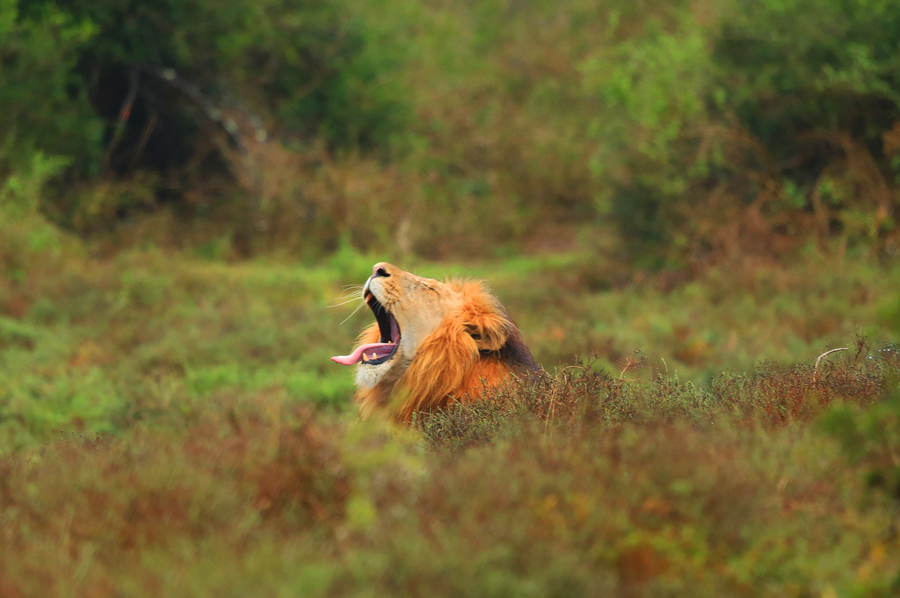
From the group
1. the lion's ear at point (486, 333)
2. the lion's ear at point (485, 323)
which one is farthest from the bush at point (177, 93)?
the lion's ear at point (486, 333)

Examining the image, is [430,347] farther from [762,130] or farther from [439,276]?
[762,130]

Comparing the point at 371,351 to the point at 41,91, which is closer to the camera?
the point at 371,351

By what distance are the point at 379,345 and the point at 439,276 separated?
794 centimetres

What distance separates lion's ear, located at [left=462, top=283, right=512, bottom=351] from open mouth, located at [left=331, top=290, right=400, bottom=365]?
47cm

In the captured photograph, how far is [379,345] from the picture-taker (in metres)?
4.94

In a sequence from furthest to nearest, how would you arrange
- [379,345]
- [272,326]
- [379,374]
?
1. [272,326]
2. [379,345]
3. [379,374]

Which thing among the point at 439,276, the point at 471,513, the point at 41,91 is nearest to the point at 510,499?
the point at 471,513

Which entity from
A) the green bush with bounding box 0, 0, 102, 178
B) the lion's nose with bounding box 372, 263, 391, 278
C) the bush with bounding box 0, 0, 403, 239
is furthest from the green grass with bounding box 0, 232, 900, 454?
the bush with bounding box 0, 0, 403, 239

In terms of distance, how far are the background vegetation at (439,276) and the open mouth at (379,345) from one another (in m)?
0.64

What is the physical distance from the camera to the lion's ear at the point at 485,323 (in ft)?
15.2

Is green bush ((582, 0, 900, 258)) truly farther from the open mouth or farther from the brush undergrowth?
the brush undergrowth

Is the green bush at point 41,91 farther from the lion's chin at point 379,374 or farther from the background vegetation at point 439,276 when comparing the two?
the lion's chin at point 379,374

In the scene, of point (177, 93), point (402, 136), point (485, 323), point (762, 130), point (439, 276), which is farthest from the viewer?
point (402, 136)

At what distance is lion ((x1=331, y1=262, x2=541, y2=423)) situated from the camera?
4504mm
